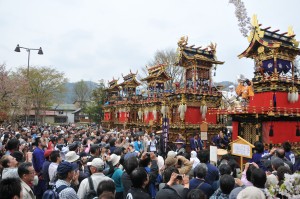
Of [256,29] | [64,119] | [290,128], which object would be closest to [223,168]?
[290,128]

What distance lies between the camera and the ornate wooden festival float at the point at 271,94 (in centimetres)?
1638

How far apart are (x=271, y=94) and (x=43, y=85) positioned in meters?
37.9

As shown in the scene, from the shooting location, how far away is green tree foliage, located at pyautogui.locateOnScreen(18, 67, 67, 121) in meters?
43.0

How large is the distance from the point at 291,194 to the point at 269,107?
1377 cm

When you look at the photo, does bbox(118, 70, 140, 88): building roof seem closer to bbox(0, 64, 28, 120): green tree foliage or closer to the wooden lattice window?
bbox(0, 64, 28, 120): green tree foliage

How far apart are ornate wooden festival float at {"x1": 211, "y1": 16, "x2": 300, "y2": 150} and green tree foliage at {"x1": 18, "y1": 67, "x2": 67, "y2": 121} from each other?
114ft

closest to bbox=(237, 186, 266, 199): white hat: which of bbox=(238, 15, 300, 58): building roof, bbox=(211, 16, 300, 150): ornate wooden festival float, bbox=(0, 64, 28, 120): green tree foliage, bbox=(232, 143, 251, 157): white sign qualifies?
bbox=(232, 143, 251, 157): white sign

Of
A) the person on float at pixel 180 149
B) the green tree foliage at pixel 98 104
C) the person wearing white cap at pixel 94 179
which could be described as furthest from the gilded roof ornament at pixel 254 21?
the green tree foliage at pixel 98 104

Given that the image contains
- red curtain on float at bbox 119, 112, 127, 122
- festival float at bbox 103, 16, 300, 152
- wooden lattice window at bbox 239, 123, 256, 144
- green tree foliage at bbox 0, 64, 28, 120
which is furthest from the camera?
red curtain on float at bbox 119, 112, 127, 122

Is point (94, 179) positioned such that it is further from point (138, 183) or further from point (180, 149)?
point (180, 149)

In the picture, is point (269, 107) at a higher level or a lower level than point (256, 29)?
lower

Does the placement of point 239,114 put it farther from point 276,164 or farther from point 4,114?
point 4,114

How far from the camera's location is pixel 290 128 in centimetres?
1695

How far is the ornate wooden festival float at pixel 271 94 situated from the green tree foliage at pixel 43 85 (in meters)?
34.8
